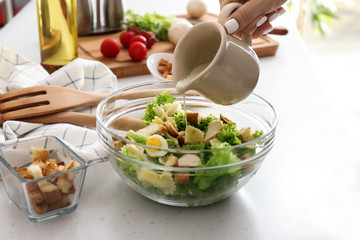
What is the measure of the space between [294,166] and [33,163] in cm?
60

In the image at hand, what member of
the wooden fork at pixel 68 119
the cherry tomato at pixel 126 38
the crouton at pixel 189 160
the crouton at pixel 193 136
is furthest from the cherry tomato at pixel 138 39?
the crouton at pixel 189 160

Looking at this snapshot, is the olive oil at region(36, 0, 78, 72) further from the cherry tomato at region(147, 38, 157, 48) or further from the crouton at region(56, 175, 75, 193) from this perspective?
the crouton at region(56, 175, 75, 193)

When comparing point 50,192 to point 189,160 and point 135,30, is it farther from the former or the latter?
point 135,30

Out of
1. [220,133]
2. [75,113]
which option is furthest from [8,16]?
[220,133]

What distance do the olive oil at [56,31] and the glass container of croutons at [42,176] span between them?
673 mm

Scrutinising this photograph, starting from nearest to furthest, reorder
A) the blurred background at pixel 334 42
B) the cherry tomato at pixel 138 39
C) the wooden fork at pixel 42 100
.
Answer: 1. the wooden fork at pixel 42 100
2. the cherry tomato at pixel 138 39
3. the blurred background at pixel 334 42

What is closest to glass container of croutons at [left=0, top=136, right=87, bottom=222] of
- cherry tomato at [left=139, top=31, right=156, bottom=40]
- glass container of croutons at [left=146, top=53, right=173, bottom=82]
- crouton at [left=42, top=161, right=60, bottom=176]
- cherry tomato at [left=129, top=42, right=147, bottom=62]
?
crouton at [left=42, top=161, right=60, bottom=176]

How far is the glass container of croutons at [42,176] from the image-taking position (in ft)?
2.95

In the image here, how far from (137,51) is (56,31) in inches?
12.1

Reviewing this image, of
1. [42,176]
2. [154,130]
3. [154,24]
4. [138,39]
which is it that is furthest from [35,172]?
[154,24]

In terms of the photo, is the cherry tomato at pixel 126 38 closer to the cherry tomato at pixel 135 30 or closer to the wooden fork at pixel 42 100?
the cherry tomato at pixel 135 30

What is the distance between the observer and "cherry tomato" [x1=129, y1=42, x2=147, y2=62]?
1.79 metres

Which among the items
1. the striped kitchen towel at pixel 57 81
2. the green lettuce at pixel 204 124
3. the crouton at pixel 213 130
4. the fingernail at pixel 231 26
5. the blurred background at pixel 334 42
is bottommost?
the blurred background at pixel 334 42

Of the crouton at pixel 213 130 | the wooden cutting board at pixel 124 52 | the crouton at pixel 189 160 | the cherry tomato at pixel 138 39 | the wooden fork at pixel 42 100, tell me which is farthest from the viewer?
the cherry tomato at pixel 138 39
